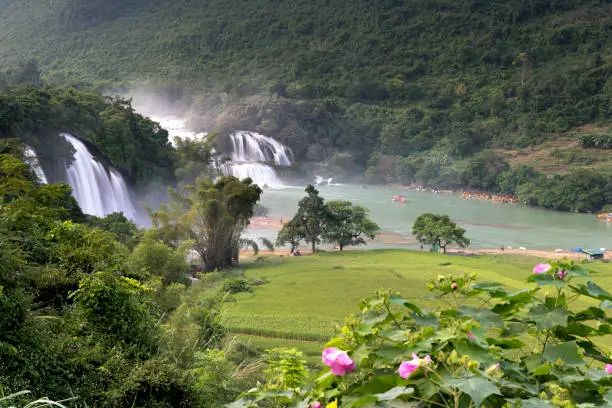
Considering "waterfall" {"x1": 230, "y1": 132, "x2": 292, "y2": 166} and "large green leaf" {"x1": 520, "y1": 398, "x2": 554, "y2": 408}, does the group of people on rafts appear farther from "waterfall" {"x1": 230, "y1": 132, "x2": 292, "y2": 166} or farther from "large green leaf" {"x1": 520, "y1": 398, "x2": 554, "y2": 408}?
"large green leaf" {"x1": 520, "y1": 398, "x2": 554, "y2": 408}

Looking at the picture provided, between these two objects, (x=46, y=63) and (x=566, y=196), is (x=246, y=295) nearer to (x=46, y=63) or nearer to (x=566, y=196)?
(x=566, y=196)

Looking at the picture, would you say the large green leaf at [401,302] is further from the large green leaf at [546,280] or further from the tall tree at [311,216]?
the tall tree at [311,216]

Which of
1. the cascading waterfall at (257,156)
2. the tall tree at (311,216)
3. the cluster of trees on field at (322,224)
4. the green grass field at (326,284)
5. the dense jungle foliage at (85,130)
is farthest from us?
the cascading waterfall at (257,156)

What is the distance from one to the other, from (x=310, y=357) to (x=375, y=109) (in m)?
40.5

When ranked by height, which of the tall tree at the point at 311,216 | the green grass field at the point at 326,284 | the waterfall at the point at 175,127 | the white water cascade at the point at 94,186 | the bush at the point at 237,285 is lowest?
the green grass field at the point at 326,284

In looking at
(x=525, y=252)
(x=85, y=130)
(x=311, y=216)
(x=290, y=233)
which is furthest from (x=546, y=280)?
(x=85, y=130)

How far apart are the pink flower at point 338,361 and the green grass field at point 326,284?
498cm

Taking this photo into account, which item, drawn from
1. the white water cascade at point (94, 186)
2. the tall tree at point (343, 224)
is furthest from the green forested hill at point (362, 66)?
the white water cascade at point (94, 186)

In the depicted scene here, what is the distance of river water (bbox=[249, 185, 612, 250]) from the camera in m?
21.5

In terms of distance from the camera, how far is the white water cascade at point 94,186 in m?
16.7

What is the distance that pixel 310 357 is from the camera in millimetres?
7332

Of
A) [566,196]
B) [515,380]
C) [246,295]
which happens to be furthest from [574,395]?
[566,196]

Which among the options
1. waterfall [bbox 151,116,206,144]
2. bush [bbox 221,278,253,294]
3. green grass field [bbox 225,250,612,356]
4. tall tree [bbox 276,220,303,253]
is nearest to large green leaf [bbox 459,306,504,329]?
green grass field [bbox 225,250,612,356]

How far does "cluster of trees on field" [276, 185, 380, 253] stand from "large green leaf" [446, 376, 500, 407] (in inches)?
659
